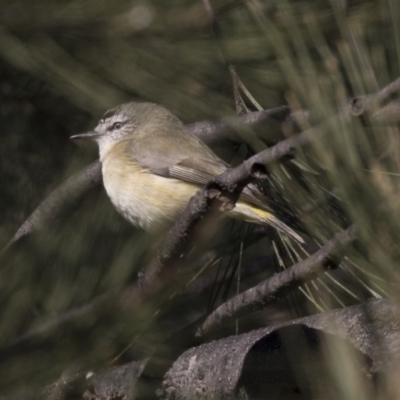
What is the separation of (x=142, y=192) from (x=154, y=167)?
0.87 ft

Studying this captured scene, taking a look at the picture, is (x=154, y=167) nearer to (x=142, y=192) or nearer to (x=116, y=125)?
(x=142, y=192)

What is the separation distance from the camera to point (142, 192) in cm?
354

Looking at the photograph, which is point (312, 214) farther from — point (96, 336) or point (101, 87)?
→ point (101, 87)

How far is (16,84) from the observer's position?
8.49 ft

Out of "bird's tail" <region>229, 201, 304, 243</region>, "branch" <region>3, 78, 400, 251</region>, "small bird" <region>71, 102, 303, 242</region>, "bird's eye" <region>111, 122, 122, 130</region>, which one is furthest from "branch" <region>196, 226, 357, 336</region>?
"bird's eye" <region>111, 122, 122, 130</region>

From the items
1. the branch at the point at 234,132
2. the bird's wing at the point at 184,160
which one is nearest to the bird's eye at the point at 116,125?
the bird's wing at the point at 184,160

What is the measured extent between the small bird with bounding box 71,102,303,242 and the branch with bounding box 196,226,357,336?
0.69 metres

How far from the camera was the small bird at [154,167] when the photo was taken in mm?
2906

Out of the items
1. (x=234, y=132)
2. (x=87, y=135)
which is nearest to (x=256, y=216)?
(x=234, y=132)

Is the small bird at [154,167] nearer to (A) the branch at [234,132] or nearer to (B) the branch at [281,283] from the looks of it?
(A) the branch at [234,132]

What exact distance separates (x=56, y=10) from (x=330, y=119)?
1.10m

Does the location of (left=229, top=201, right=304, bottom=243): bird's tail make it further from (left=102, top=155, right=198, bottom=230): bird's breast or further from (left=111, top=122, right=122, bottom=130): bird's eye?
(left=111, top=122, right=122, bottom=130): bird's eye

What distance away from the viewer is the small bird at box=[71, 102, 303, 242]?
2906mm

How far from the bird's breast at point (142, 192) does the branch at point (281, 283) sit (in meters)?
0.94
